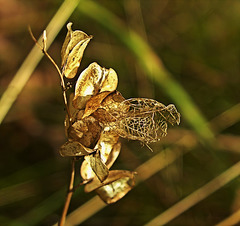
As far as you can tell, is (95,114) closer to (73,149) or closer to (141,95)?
(73,149)

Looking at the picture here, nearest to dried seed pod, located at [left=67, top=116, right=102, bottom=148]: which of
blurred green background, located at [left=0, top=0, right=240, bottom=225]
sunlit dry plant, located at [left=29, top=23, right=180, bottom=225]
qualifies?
sunlit dry plant, located at [left=29, top=23, right=180, bottom=225]

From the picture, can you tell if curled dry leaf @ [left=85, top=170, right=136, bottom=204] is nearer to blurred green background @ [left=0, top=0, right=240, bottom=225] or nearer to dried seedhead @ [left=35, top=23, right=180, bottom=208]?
dried seedhead @ [left=35, top=23, right=180, bottom=208]

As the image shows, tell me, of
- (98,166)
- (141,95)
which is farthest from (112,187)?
(141,95)

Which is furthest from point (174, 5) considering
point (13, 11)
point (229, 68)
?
point (13, 11)

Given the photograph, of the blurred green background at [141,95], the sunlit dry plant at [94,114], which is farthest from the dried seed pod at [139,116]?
the blurred green background at [141,95]

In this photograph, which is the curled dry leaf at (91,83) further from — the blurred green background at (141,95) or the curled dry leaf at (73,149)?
the blurred green background at (141,95)

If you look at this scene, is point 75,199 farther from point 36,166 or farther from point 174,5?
point 174,5
